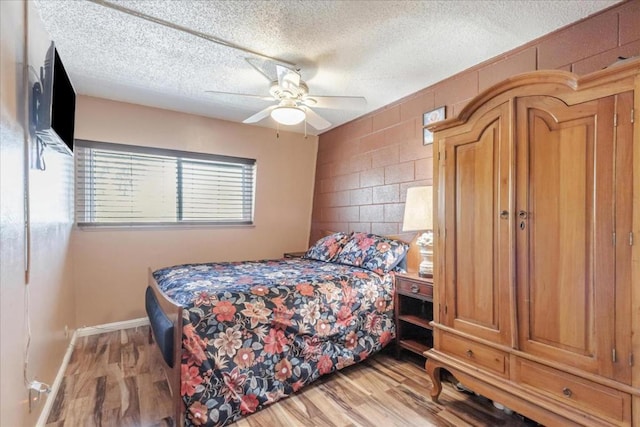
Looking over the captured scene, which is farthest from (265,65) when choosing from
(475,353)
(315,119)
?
(475,353)

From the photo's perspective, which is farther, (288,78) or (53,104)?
(288,78)

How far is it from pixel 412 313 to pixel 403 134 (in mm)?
1727

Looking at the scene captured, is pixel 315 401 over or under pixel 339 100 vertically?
under

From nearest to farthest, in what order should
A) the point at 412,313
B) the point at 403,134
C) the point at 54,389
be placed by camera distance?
1. the point at 54,389
2. the point at 412,313
3. the point at 403,134

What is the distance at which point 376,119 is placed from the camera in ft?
11.5

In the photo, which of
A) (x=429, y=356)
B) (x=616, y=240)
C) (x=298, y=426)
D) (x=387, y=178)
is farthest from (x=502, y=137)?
(x=298, y=426)

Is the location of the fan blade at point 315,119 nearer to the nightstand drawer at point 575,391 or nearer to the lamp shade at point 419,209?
the lamp shade at point 419,209

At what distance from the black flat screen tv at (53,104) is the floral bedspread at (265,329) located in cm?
110

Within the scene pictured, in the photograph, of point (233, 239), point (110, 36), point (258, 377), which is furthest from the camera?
point (233, 239)

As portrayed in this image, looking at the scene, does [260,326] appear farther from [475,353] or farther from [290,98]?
[290,98]

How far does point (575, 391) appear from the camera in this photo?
1.39 metres

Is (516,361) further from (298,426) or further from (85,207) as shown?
(85,207)

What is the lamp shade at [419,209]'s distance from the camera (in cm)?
250

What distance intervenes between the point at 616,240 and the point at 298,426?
181 centimetres
